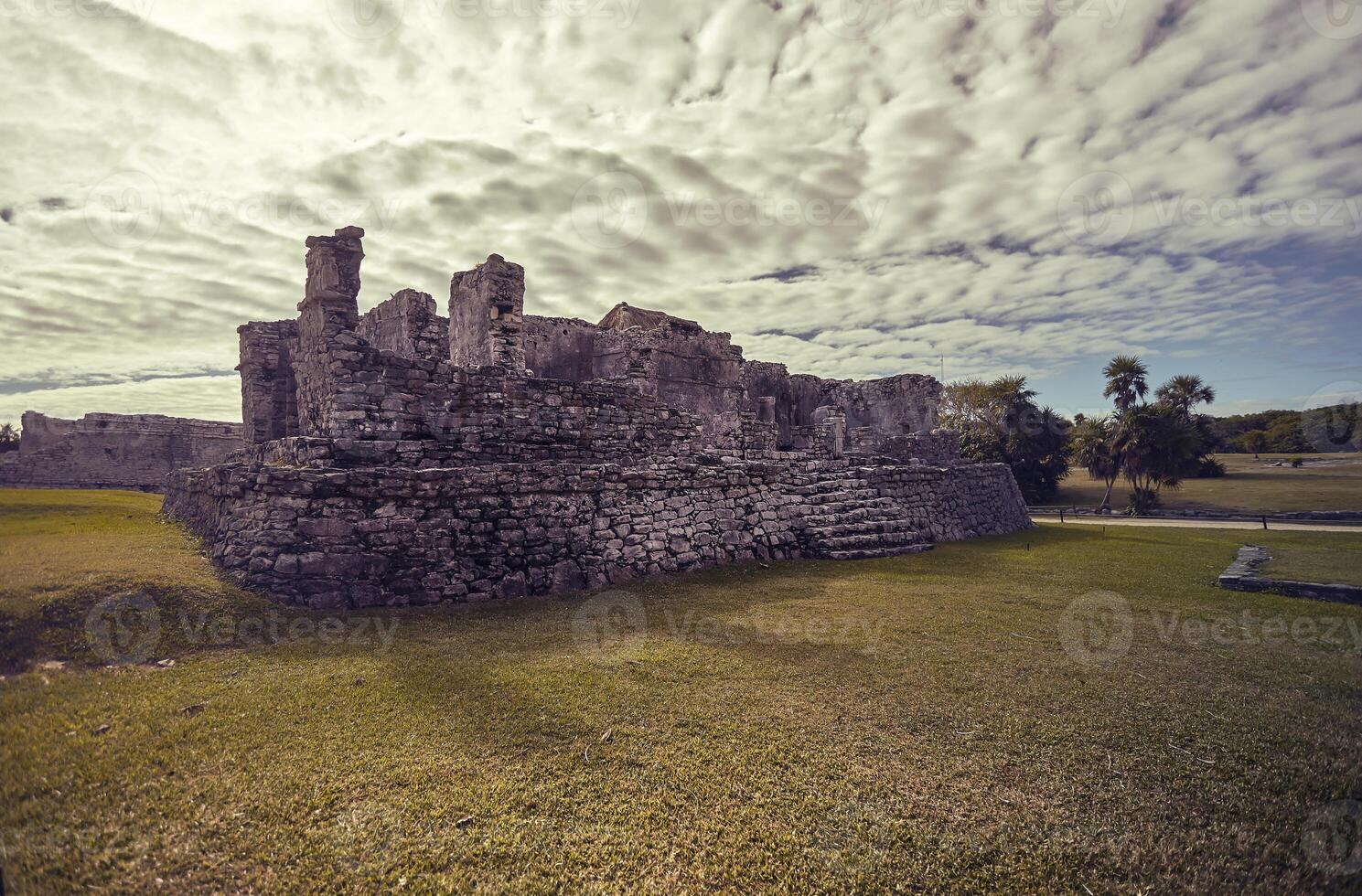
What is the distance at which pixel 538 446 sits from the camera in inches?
423

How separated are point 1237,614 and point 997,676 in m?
4.32

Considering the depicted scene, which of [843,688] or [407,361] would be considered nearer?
[843,688]

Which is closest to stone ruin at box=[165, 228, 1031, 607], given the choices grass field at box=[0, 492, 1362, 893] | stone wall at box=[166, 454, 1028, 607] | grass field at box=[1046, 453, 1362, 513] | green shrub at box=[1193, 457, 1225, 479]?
stone wall at box=[166, 454, 1028, 607]

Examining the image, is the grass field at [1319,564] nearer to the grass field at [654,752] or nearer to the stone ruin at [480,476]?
the grass field at [654,752]

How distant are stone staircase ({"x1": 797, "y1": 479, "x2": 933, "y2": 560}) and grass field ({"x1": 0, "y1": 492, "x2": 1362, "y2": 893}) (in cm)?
486

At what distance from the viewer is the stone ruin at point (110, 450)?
17.8m

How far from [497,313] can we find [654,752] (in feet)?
34.9

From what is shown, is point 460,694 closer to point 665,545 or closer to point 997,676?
point 997,676

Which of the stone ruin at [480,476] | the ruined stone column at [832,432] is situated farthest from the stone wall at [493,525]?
the ruined stone column at [832,432]

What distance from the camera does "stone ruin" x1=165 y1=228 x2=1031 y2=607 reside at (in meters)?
7.36

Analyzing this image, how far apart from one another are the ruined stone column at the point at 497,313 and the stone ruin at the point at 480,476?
4cm

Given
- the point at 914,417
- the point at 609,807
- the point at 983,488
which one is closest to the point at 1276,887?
the point at 609,807

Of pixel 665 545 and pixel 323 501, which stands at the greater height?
pixel 323 501

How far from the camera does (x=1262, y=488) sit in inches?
1028
